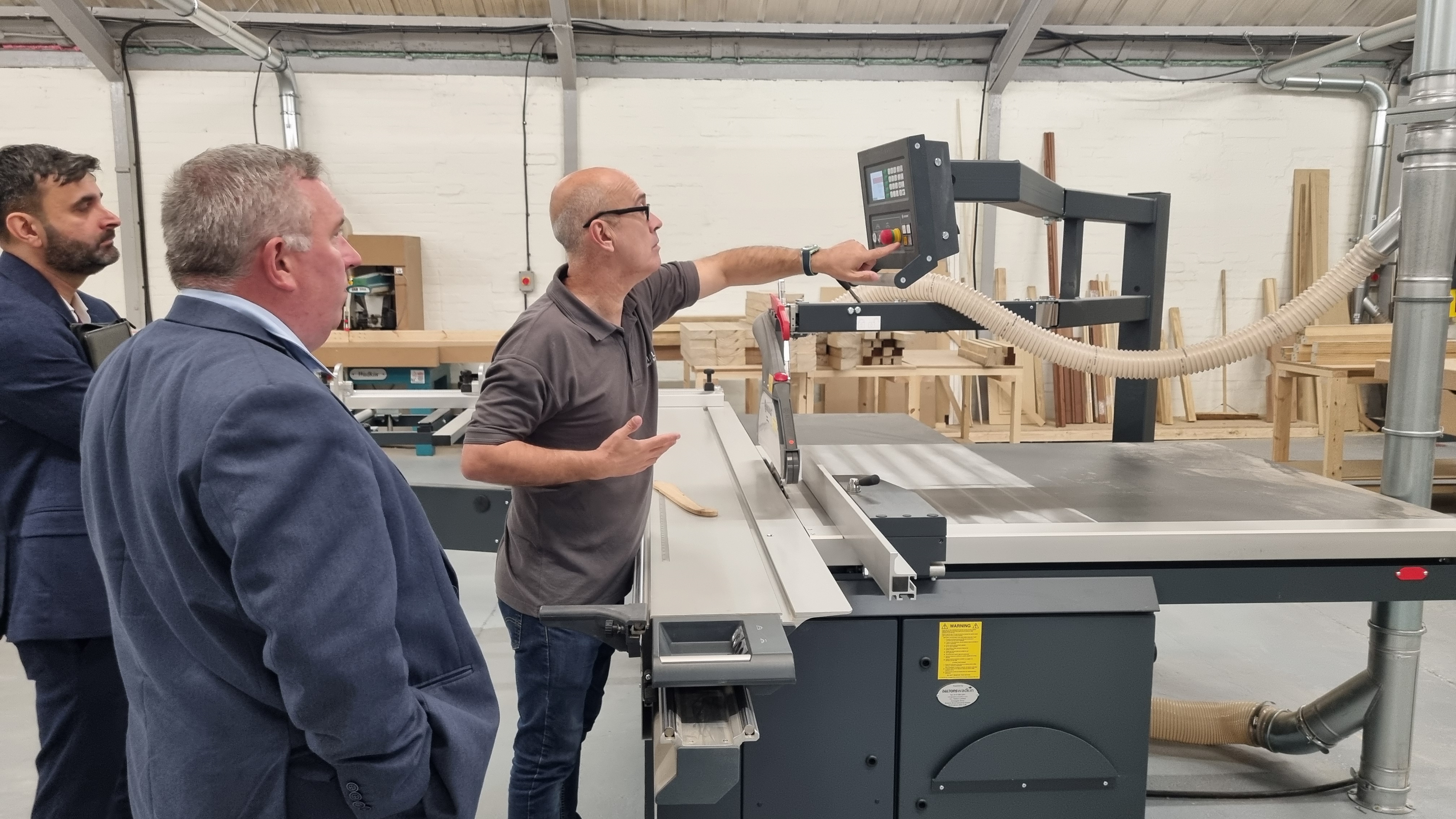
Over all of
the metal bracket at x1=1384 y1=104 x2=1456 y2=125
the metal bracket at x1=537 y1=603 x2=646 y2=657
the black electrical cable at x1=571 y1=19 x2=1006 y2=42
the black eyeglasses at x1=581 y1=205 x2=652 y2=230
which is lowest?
the metal bracket at x1=537 y1=603 x2=646 y2=657

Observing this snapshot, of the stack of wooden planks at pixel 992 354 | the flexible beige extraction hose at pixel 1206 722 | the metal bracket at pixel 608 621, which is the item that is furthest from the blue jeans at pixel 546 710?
the stack of wooden planks at pixel 992 354

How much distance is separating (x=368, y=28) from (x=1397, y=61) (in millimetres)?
7647

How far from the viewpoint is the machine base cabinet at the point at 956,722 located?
1659mm

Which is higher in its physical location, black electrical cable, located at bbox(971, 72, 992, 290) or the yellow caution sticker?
black electrical cable, located at bbox(971, 72, 992, 290)

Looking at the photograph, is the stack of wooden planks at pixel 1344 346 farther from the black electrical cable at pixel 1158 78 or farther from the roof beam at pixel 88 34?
the roof beam at pixel 88 34

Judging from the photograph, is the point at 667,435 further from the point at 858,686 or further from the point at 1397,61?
the point at 1397,61

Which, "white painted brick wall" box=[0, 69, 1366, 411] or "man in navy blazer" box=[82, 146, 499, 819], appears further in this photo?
"white painted brick wall" box=[0, 69, 1366, 411]

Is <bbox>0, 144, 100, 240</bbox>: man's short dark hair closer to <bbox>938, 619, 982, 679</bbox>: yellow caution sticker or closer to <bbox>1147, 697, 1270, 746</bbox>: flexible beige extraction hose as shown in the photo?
<bbox>938, 619, 982, 679</bbox>: yellow caution sticker

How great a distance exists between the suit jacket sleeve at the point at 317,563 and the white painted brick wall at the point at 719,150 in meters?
6.08

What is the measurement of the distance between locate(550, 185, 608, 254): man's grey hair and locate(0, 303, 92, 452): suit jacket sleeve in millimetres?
958

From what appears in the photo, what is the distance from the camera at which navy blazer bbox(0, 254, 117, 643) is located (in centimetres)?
171

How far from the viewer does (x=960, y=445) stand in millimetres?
2814

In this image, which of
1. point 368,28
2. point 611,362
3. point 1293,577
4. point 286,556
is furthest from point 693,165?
point 286,556

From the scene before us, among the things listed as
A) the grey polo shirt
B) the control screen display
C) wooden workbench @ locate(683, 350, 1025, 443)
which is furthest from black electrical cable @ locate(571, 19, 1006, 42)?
the grey polo shirt
